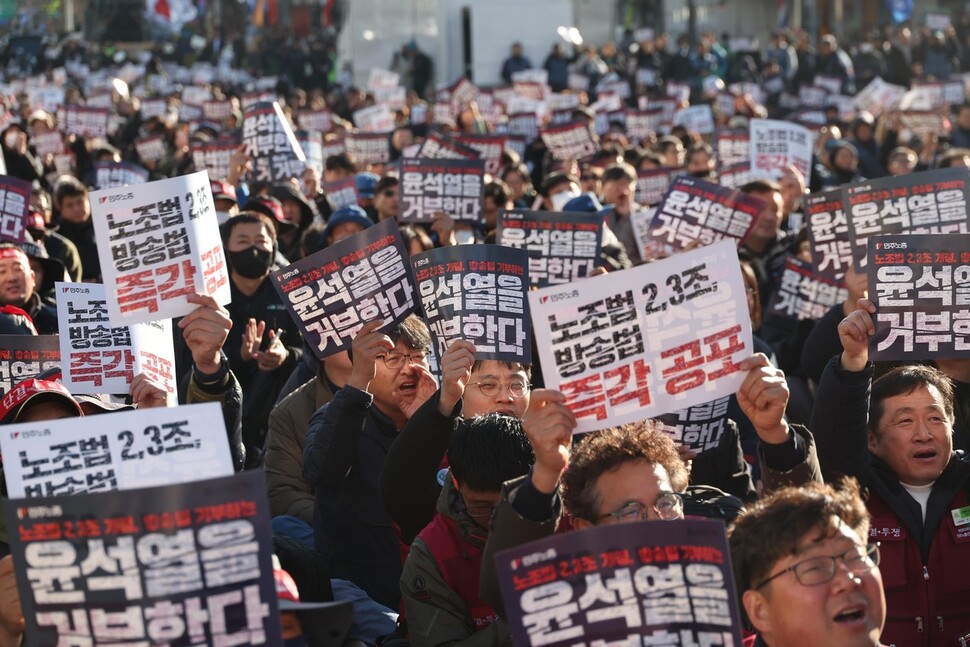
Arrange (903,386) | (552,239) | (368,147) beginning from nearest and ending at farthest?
(903,386)
(552,239)
(368,147)

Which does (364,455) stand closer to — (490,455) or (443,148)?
(490,455)

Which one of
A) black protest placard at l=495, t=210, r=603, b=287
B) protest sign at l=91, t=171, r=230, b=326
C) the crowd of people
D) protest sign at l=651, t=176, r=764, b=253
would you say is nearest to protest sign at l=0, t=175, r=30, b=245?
the crowd of people

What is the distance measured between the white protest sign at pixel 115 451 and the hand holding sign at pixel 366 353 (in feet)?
4.95

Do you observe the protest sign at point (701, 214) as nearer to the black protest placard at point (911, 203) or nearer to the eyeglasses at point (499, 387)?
the black protest placard at point (911, 203)

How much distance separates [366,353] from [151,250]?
883 millimetres

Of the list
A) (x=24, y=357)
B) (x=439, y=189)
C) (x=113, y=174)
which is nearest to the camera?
(x=24, y=357)

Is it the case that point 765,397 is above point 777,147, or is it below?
above

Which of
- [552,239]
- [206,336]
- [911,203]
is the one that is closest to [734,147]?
[552,239]

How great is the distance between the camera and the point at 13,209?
919 cm

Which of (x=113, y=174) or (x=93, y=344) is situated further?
(x=113, y=174)

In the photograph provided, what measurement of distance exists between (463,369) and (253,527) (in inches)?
67.7

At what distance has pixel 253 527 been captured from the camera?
10.9ft

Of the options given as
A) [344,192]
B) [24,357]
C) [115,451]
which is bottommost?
[344,192]

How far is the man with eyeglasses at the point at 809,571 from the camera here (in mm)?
3512
